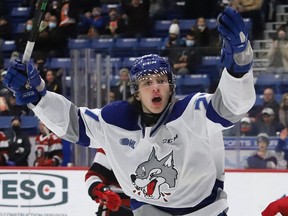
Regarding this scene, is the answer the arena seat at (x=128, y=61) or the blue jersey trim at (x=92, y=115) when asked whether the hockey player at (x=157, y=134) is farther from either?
the arena seat at (x=128, y=61)

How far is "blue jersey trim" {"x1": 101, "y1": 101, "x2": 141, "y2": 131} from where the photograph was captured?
327cm

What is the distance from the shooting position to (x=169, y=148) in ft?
10.4

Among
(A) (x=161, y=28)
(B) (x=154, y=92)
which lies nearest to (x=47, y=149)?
(A) (x=161, y=28)

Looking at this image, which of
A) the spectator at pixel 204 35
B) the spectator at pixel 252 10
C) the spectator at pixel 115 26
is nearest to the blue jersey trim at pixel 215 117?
the spectator at pixel 204 35

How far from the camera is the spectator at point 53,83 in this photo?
7.08 metres

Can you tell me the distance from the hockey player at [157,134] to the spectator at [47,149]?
3.60m

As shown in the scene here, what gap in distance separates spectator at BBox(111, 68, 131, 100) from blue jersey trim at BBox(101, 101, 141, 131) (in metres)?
3.32

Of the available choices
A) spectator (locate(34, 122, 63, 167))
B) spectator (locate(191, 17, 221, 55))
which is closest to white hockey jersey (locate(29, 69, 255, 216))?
spectator (locate(34, 122, 63, 167))

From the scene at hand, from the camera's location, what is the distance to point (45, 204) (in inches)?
247

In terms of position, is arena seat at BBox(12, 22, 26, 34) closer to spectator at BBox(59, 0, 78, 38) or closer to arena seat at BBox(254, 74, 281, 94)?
spectator at BBox(59, 0, 78, 38)

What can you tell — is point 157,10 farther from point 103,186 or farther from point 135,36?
point 103,186

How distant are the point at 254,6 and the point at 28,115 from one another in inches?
110

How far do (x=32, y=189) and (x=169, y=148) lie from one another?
3299mm

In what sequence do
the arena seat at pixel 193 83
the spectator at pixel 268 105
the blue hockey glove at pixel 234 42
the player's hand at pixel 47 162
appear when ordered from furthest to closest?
the player's hand at pixel 47 162, the arena seat at pixel 193 83, the spectator at pixel 268 105, the blue hockey glove at pixel 234 42
